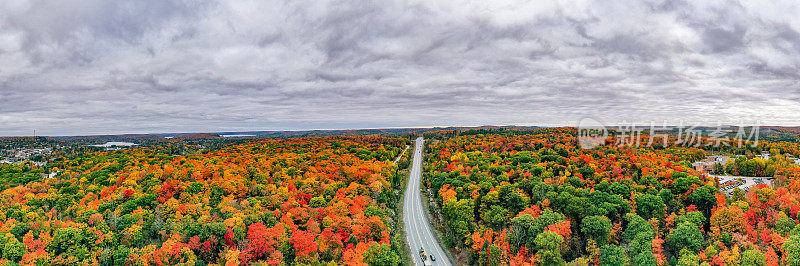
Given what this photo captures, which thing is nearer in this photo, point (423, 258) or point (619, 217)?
point (423, 258)

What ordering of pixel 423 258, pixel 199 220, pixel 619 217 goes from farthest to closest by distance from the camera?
pixel 619 217
pixel 199 220
pixel 423 258

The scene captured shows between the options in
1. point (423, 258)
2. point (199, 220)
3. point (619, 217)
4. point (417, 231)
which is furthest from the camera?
point (417, 231)

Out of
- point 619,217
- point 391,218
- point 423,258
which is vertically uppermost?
point 619,217

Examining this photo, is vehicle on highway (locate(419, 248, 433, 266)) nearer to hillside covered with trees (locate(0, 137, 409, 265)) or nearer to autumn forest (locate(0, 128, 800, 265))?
autumn forest (locate(0, 128, 800, 265))

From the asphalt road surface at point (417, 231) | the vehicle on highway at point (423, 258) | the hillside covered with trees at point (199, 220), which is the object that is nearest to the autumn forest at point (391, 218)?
the hillside covered with trees at point (199, 220)

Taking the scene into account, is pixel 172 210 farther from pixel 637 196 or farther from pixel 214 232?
pixel 637 196

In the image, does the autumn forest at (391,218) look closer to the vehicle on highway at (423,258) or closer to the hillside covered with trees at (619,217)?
the hillside covered with trees at (619,217)

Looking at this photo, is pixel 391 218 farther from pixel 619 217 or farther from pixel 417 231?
pixel 619 217

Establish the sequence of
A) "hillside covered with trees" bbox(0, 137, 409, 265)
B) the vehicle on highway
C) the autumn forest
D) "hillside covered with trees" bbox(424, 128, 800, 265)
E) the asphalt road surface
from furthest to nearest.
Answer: the asphalt road surface → the vehicle on highway → "hillside covered with trees" bbox(424, 128, 800, 265) → the autumn forest → "hillside covered with trees" bbox(0, 137, 409, 265)

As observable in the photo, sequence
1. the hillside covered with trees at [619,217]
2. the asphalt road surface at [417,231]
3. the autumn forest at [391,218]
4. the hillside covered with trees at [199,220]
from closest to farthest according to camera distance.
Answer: the hillside covered with trees at [199,220]
the autumn forest at [391,218]
the hillside covered with trees at [619,217]
the asphalt road surface at [417,231]

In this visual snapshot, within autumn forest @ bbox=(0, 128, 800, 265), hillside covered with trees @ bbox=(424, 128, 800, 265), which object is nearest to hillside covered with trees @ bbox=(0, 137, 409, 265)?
autumn forest @ bbox=(0, 128, 800, 265)

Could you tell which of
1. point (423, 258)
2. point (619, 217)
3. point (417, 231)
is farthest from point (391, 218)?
point (619, 217)
